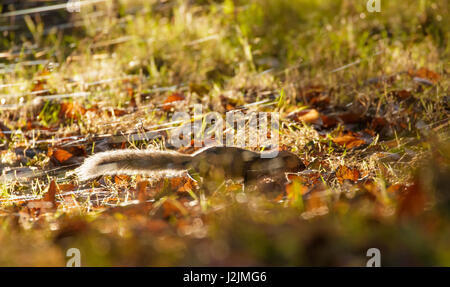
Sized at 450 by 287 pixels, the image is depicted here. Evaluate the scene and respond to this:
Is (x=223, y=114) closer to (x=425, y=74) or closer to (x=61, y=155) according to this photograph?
(x=61, y=155)

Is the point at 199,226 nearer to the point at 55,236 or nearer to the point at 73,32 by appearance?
the point at 55,236

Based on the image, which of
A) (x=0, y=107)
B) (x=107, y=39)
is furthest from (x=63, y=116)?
(x=107, y=39)

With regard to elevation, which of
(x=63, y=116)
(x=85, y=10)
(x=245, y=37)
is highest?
(x=85, y=10)

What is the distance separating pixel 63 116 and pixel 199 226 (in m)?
2.65

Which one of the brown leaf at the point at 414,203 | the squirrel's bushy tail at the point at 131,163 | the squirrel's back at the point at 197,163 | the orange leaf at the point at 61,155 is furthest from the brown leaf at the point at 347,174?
the orange leaf at the point at 61,155

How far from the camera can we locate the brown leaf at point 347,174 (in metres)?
2.62

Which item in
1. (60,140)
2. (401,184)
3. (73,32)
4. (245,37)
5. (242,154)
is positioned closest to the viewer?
(401,184)

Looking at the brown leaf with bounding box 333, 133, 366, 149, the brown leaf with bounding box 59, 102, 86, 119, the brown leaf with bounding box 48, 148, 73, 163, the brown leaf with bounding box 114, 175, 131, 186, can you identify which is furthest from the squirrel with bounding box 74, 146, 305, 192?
the brown leaf with bounding box 59, 102, 86, 119

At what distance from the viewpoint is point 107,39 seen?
228 inches

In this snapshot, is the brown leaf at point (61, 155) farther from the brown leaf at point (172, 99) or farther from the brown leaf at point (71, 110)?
the brown leaf at point (172, 99)

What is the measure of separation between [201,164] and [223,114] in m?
1.43

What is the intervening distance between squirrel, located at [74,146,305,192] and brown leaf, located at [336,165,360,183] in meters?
0.23

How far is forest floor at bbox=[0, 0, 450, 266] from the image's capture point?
1510mm

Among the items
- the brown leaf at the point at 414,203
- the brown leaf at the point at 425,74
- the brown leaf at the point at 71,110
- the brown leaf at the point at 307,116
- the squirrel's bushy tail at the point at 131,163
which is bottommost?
the brown leaf at the point at 414,203
